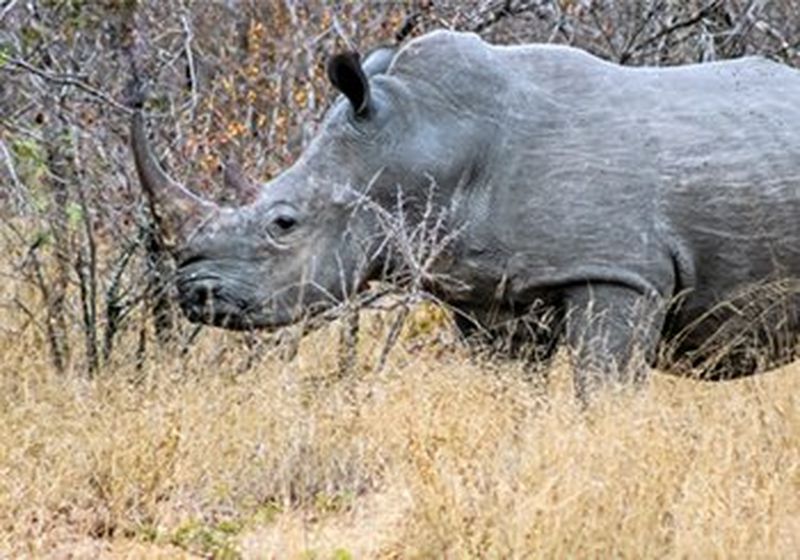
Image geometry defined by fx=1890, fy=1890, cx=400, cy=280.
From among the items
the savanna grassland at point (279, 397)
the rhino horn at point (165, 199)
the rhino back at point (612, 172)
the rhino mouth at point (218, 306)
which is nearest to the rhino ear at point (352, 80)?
the rhino back at point (612, 172)

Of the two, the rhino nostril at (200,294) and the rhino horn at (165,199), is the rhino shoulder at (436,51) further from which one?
the rhino nostril at (200,294)

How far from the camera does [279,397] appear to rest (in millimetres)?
5930

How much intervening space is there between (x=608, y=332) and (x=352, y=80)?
1.16 m

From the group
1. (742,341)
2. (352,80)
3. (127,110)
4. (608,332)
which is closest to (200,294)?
(352,80)

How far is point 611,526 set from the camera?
15.2 feet

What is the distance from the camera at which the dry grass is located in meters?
4.67

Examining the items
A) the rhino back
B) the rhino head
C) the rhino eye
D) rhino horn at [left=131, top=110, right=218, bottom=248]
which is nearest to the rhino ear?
the rhino head

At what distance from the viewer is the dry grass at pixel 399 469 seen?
467 cm

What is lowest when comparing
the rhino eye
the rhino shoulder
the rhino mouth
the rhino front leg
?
the rhino front leg

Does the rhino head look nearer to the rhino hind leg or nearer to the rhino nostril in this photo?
the rhino nostril

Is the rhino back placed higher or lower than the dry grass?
higher

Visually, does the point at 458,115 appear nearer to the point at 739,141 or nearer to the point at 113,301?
the point at 739,141

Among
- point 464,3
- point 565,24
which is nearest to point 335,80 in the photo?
point 464,3

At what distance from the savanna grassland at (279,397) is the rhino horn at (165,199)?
1.75ft
